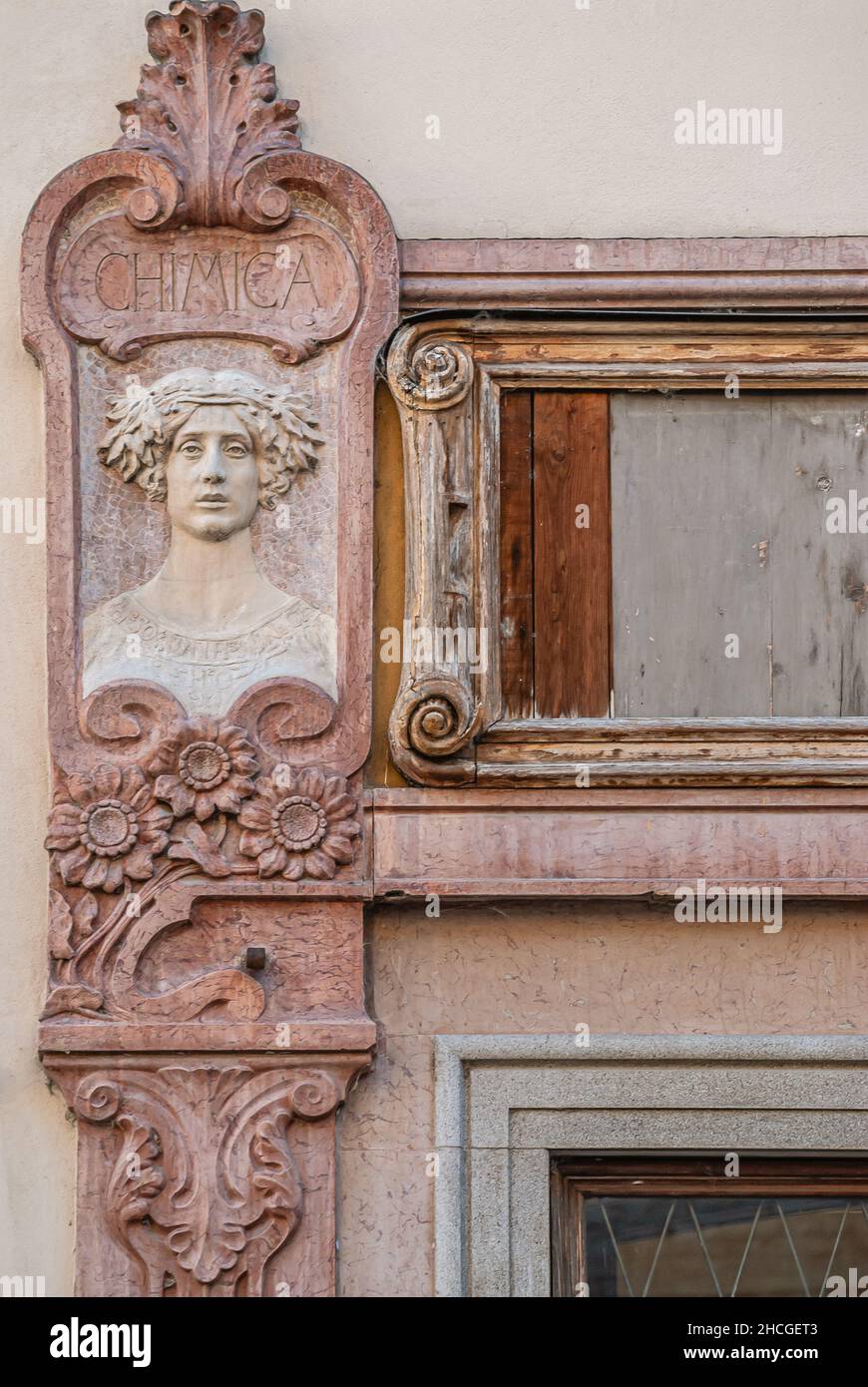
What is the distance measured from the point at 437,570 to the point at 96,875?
128cm

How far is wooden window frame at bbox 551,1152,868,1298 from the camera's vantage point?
6.23 meters

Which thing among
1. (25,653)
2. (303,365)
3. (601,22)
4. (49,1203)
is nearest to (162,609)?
(25,653)

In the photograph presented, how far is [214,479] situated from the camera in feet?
20.9

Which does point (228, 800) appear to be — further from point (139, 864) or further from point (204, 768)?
point (139, 864)

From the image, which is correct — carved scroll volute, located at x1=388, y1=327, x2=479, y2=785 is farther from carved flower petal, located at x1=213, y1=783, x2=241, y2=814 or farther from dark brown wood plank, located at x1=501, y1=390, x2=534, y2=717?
carved flower petal, located at x1=213, y1=783, x2=241, y2=814

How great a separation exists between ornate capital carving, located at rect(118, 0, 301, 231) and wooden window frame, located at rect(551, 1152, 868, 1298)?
2840mm

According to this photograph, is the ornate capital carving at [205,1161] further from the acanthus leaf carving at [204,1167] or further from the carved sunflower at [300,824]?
the carved sunflower at [300,824]

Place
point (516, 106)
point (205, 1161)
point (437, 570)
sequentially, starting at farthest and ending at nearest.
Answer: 1. point (516, 106)
2. point (437, 570)
3. point (205, 1161)

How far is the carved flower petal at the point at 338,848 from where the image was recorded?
621 cm

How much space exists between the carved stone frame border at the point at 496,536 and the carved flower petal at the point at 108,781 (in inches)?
30.8

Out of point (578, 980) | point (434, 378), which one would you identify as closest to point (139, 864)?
point (578, 980)

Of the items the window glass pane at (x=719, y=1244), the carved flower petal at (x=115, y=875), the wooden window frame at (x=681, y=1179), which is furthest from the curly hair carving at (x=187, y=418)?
the window glass pane at (x=719, y=1244)

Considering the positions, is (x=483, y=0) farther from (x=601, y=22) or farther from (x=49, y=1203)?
(x=49, y=1203)

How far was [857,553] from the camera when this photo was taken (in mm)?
6484
